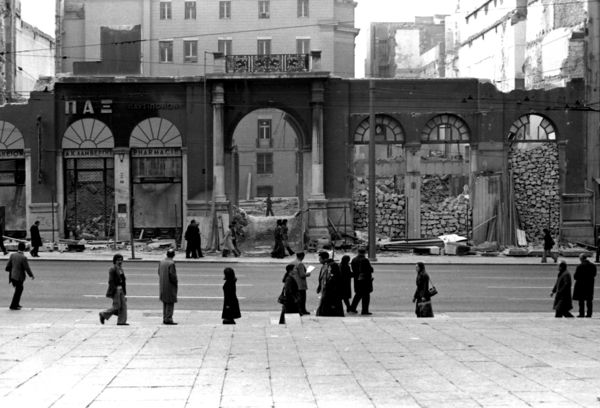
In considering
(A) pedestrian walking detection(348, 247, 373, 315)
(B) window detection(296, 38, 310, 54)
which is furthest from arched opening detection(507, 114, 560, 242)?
(A) pedestrian walking detection(348, 247, 373, 315)

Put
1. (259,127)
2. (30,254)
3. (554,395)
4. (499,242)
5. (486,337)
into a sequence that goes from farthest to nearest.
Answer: (259,127) < (499,242) < (30,254) < (486,337) < (554,395)

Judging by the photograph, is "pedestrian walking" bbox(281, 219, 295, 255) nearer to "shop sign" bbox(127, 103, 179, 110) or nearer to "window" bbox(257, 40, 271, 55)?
"shop sign" bbox(127, 103, 179, 110)

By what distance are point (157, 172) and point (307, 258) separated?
30.6 ft

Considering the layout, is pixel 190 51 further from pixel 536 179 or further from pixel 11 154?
pixel 536 179

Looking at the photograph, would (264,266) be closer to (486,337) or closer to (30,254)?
(30,254)

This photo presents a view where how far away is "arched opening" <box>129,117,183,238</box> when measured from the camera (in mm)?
37500

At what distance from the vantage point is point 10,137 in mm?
37562

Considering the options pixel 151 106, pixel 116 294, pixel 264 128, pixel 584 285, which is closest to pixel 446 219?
pixel 151 106

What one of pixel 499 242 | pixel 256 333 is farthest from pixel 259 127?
pixel 256 333

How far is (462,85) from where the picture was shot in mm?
37625

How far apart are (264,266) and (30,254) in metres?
9.26

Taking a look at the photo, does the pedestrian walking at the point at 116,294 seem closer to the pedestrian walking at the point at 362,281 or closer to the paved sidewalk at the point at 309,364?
the paved sidewalk at the point at 309,364

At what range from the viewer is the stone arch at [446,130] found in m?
37.7

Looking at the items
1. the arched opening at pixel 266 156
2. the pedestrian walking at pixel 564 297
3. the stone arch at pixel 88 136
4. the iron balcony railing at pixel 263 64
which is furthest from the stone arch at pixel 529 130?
the pedestrian walking at pixel 564 297
